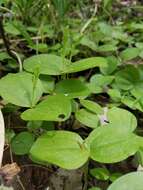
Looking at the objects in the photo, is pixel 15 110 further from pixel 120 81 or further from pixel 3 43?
pixel 3 43

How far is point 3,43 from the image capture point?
49.8 inches

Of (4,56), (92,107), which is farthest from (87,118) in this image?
(4,56)

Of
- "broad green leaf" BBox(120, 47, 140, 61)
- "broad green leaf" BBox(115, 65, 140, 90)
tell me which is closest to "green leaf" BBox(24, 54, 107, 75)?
"broad green leaf" BBox(115, 65, 140, 90)

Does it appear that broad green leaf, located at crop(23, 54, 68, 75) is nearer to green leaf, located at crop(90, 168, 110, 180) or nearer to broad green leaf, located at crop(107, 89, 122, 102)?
broad green leaf, located at crop(107, 89, 122, 102)

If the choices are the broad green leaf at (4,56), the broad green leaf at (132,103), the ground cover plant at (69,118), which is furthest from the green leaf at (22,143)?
the broad green leaf at (4,56)

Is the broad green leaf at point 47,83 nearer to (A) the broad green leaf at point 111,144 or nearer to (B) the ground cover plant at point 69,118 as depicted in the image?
(B) the ground cover plant at point 69,118

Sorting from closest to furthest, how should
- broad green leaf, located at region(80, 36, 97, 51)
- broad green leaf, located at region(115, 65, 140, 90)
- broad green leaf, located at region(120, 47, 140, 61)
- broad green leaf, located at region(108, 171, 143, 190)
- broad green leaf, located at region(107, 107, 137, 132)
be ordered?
broad green leaf, located at region(108, 171, 143, 190)
broad green leaf, located at region(107, 107, 137, 132)
broad green leaf, located at region(115, 65, 140, 90)
broad green leaf, located at region(120, 47, 140, 61)
broad green leaf, located at region(80, 36, 97, 51)

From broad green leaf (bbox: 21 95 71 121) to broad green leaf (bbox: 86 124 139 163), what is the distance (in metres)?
0.07

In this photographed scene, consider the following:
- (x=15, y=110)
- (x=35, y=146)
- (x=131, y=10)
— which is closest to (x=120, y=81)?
(x=15, y=110)

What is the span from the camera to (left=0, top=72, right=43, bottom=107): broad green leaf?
0.81 metres

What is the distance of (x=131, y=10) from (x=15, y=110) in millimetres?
941

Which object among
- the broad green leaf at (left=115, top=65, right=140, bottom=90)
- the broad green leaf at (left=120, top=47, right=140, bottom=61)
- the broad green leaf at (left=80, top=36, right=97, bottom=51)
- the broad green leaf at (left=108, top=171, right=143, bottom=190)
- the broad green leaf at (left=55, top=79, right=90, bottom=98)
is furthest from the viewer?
the broad green leaf at (left=80, top=36, right=97, bottom=51)

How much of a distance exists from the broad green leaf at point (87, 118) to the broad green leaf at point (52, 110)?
0.18 ft

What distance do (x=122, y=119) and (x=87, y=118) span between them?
7 centimetres
